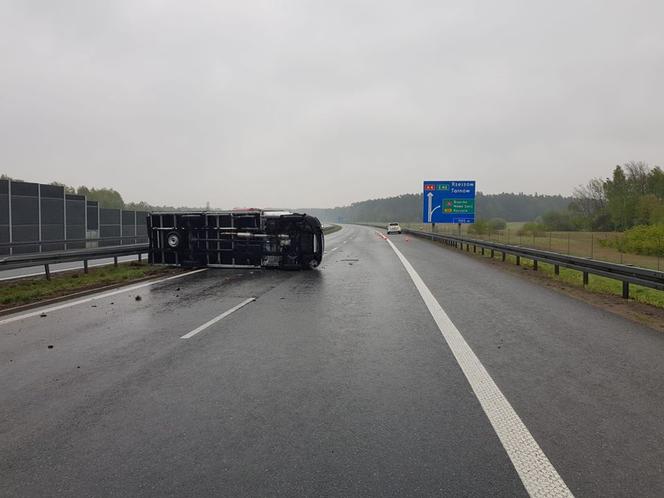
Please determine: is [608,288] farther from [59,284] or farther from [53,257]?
[53,257]

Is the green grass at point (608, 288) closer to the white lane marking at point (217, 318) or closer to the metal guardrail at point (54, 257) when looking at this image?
the white lane marking at point (217, 318)

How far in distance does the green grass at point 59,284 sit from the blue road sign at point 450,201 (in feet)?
75.2

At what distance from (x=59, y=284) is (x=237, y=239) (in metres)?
5.55

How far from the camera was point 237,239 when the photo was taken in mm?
15102

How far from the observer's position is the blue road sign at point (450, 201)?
32.2 metres

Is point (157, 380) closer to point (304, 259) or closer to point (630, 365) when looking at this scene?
point (630, 365)

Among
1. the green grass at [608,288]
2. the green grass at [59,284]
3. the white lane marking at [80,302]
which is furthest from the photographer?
the green grass at [608,288]

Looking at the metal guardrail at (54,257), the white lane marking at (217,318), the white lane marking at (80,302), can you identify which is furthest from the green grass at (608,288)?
the metal guardrail at (54,257)

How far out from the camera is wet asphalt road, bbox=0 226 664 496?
9.34 ft

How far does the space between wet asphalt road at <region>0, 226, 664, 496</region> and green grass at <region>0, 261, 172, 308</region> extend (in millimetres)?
2463

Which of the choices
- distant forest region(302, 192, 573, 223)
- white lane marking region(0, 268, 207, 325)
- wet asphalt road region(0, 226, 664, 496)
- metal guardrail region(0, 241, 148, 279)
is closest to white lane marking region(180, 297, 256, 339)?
wet asphalt road region(0, 226, 664, 496)

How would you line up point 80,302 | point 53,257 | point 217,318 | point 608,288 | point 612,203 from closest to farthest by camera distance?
point 217,318
point 80,302
point 53,257
point 608,288
point 612,203

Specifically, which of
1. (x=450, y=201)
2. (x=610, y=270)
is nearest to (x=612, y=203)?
(x=450, y=201)

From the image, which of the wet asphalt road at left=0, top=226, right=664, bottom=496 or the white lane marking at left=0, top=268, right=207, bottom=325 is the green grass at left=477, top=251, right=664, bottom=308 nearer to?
the wet asphalt road at left=0, top=226, right=664, bottom=496
